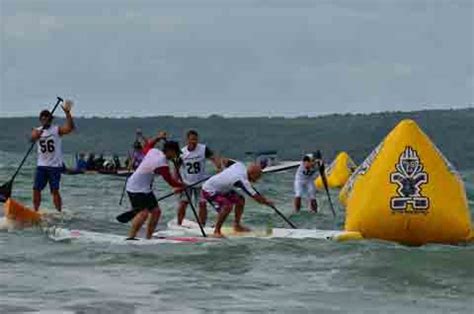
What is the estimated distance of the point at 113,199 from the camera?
3244 centimetres

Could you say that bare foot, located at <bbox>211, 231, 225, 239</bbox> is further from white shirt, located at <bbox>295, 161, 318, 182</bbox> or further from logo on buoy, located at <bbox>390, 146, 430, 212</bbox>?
white shirt, located at <bbox>295, 161, 318, 182</bbox>

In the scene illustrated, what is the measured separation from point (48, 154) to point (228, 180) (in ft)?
12.1

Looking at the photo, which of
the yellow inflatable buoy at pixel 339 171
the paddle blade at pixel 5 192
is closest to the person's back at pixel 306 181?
the paddle blade at pixel 5 192

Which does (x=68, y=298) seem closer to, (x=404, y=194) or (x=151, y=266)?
(x=151, y=266)

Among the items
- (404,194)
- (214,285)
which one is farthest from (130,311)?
(404,194)

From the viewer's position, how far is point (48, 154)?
66.6 feet

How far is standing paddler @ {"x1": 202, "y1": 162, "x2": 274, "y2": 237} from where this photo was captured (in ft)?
58.6

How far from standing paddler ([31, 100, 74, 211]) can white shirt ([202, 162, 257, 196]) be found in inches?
117

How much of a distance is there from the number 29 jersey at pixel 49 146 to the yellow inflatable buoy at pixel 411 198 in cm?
543

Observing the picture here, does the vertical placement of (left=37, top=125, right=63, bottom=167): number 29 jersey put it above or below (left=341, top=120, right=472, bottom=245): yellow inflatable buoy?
above

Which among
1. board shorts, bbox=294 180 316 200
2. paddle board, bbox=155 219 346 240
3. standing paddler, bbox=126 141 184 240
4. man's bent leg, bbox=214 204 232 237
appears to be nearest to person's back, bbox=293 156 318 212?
board shorts, bbox=294 180 316 200

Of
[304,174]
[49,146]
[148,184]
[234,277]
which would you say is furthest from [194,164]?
[234,277]

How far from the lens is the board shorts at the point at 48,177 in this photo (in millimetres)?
20422

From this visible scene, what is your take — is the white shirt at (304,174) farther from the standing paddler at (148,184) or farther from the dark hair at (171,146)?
the dark hair at (171,146)
